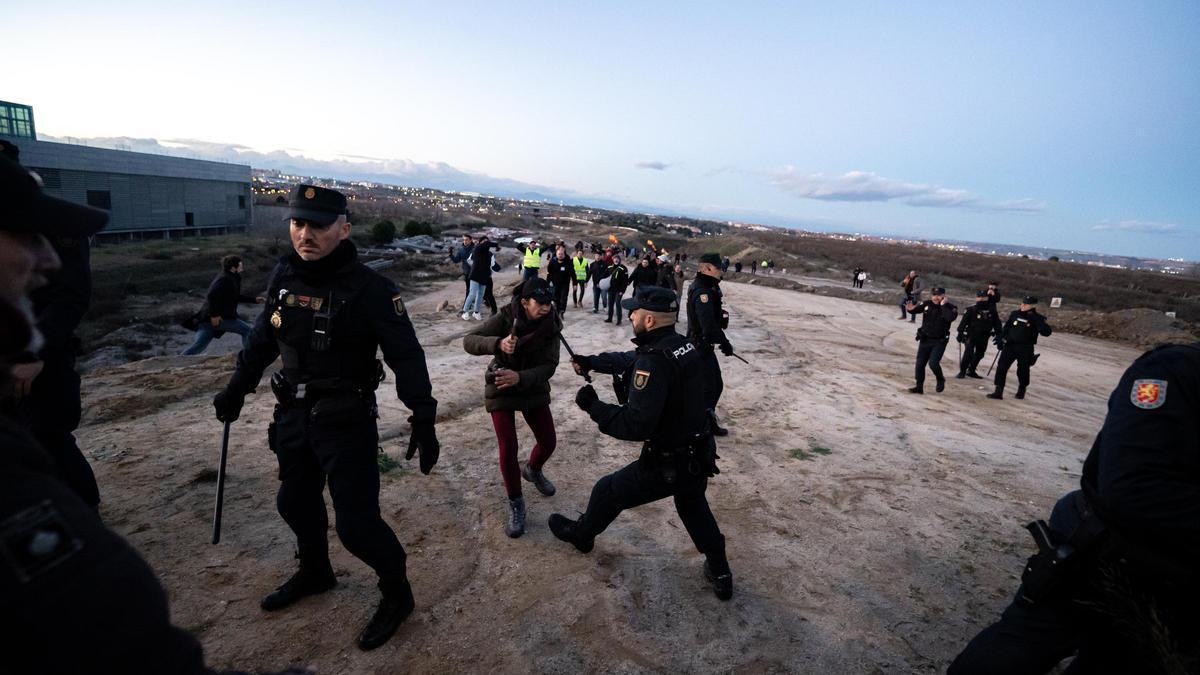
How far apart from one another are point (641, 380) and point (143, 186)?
123ft

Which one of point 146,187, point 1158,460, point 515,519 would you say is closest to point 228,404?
point 515,519

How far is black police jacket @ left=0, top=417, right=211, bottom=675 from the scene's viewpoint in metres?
0.77

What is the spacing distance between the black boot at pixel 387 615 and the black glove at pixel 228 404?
1.35 m

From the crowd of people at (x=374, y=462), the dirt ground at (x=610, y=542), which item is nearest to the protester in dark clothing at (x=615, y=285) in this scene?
the dirt ground at (x=610, y=542)

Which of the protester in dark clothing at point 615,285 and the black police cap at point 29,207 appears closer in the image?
the black police cap at point 29,207

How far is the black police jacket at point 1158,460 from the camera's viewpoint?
1865 mm

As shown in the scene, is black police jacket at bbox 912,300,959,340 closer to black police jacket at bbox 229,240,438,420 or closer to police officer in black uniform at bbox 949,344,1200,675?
police officer in black uniform at bbox 949,344,1200,675

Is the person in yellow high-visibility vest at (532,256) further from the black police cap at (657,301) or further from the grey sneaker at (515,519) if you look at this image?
the black police cap at (657,301)

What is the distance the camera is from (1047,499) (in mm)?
5434

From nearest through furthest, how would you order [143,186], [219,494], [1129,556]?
[1129,556] < [219,494] < [143,186]

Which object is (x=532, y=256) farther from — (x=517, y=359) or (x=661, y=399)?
(x=661, y=399)

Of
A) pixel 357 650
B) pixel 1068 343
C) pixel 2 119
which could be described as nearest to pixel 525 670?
pixel 357 650

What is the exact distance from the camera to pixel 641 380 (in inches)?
127

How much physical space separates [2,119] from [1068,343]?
49560 mm
